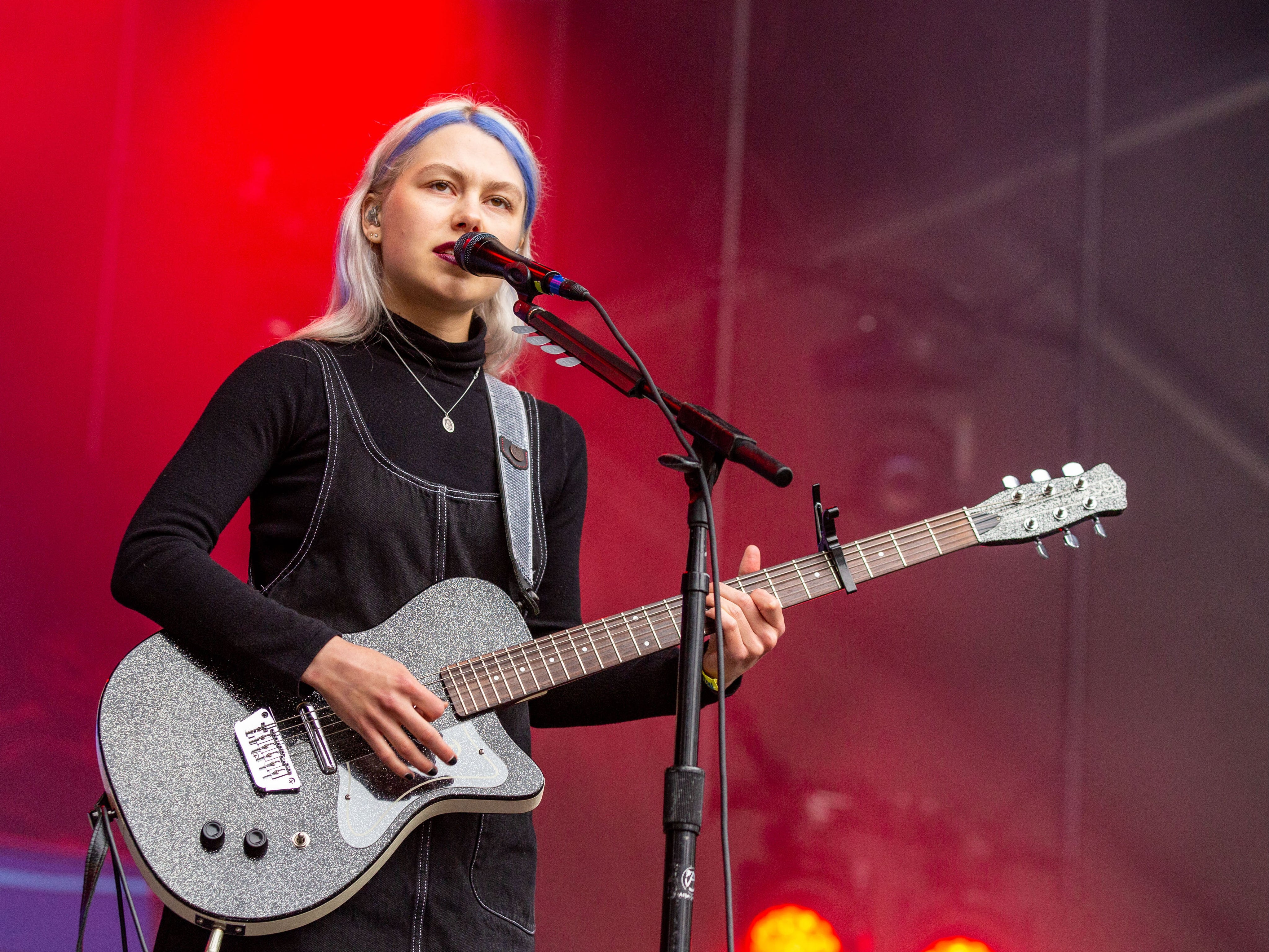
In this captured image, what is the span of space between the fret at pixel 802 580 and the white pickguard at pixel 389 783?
1.97 feet

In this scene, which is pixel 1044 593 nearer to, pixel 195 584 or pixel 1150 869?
pixel 1150 869

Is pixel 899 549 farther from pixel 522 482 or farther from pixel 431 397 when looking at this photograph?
pixel 431 397

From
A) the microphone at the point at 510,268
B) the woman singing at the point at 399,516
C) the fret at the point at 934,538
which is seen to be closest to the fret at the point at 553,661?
the woman singing at the point at 399,516

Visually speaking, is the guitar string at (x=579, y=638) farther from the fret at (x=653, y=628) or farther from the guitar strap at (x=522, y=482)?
the guitar strap at (x=522, y=482)

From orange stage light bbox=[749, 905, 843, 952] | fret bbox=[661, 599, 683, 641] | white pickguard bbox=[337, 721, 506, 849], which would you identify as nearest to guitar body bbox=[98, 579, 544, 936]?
white pickguard bbox=[337, 721, 506, 849]

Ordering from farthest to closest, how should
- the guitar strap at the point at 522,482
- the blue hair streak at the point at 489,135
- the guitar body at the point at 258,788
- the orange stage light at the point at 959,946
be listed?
1. the orange stage light at the point at 959,946
2. the blue hair streak at the point at 489,135
3. the guitar strap at the point at 522,482
4. the guitar body at the point at 258,788

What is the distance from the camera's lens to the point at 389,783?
66.2 inches

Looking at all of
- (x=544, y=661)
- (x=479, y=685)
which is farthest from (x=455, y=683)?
(x=544, y=661)

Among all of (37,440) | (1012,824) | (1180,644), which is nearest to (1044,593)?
(1180,644)

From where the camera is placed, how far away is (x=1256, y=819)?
340 centimetres

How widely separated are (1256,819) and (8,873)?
11.3 ft

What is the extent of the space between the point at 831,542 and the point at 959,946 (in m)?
2.05

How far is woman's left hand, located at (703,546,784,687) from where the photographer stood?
1840mm

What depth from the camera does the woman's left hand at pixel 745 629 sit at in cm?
184
